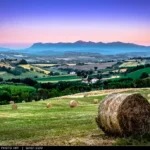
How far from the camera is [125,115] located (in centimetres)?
1377

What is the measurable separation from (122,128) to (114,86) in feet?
196

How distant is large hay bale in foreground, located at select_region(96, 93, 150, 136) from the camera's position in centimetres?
1359

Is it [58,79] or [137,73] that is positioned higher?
[137,73]

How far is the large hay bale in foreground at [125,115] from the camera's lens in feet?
44.6

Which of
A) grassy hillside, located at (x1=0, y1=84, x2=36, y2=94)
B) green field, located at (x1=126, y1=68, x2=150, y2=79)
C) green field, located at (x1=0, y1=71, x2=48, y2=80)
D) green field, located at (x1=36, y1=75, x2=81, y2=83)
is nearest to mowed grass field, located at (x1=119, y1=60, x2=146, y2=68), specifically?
green field, located at (x1=126, y1=68, x2=150, y2=79)

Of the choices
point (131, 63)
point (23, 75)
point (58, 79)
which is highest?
point (131, 63)

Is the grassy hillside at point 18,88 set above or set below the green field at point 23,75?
below

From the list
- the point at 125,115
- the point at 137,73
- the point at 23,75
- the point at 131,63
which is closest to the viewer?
the point at 125,115

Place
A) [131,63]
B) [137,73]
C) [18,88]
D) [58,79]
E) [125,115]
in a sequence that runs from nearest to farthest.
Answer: [125,115]
[18,88]
[131,63]
[137,73]
[58,79]

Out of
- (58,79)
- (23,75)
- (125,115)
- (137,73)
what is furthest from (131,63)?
(125,115)

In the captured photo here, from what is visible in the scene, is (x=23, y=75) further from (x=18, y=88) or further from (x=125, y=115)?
(x=125, y=115)

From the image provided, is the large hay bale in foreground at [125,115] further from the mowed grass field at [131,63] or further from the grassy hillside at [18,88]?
the mowed grass field at [131,63]

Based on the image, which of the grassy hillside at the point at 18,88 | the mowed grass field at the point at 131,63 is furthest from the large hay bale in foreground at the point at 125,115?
the mowed grass field at the point at 131,63

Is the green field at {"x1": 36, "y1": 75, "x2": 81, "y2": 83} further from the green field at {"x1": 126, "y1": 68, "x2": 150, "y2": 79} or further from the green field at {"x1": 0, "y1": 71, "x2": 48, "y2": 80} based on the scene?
the green field at {"x1": 126, "y1": 68, "x2": 150, "y2": 79}
